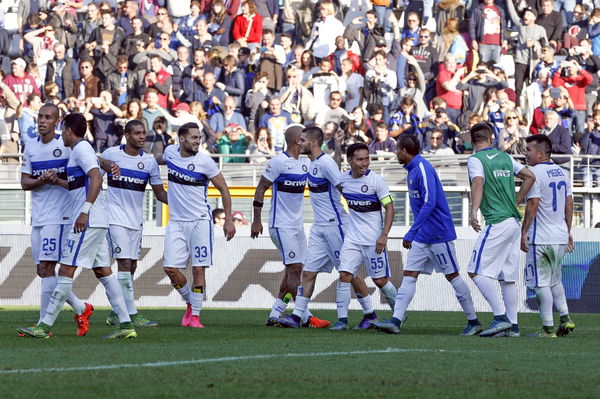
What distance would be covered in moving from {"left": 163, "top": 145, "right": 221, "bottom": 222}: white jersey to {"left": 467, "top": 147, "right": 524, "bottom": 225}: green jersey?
3.19 m

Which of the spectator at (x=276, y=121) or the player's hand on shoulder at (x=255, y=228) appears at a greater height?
the spectator at (x=276, y=121)

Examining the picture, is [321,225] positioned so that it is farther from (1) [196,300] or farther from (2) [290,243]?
(1) [196,300]

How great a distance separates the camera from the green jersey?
40.6ft

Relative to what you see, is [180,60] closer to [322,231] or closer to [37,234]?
[322,231]

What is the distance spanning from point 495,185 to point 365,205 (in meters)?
1.83

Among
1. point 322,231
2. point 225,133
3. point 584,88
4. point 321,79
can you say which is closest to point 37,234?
point 322,231

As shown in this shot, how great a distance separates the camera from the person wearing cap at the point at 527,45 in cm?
2586

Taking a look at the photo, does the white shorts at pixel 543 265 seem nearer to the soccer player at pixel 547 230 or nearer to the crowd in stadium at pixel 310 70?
the soccer player at pixel 547 230

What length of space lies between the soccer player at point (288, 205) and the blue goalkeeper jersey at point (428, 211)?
2.38 meters

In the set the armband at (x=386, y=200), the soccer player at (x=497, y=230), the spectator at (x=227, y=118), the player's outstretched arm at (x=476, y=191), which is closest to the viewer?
the player's outstretched arm at (x=476, y=191)

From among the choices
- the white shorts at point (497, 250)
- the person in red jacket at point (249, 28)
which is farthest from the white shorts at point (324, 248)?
the person in red jacket at point (249, 28)

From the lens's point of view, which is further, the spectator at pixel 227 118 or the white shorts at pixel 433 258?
the spectator at pixel 227 118

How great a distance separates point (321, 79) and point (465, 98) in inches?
116

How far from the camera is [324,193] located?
14.4 metres
